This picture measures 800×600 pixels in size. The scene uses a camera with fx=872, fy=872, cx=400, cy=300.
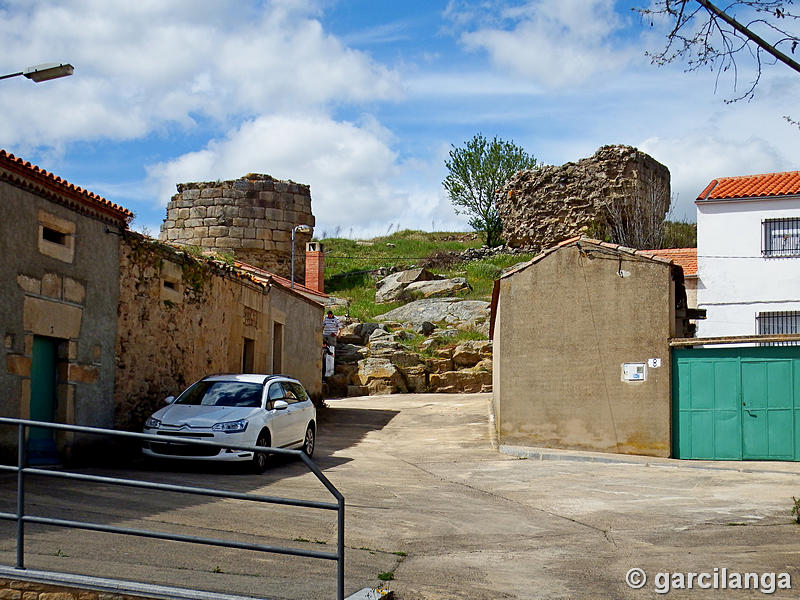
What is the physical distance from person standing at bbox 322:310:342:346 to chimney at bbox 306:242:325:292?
9.95 ft

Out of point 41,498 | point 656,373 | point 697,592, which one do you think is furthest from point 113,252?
point 697,592

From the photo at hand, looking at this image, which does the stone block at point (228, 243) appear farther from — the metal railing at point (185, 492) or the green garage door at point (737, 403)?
the metal railing at point (185, 492)

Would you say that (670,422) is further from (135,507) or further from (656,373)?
(135,507)

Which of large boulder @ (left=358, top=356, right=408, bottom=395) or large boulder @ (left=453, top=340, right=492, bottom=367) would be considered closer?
large boulder @ (left=358, top=356, right=408, bottom=395)

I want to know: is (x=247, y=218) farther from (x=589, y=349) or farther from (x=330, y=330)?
(x=589, y=349)

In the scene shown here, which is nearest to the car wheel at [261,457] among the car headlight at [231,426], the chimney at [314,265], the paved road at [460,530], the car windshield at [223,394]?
the paved road at [460,530]

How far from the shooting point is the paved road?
6359 mm

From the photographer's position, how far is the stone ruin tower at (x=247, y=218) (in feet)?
108

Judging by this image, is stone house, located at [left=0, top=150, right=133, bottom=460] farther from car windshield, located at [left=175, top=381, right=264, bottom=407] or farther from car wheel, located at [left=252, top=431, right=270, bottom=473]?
car wheel, located at [left=252, top=431, right=270, bottom=473]

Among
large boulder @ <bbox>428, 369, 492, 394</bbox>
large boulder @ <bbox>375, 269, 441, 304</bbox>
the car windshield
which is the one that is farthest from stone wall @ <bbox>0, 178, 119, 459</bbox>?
large boulder @ <bbox>375, 269, 441, 304</bbox>

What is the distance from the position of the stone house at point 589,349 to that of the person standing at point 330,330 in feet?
41.6

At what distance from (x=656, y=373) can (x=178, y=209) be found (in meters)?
22.8

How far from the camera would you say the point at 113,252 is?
14.3m

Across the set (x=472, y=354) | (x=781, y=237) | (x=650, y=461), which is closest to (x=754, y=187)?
(x=781, y=237)
